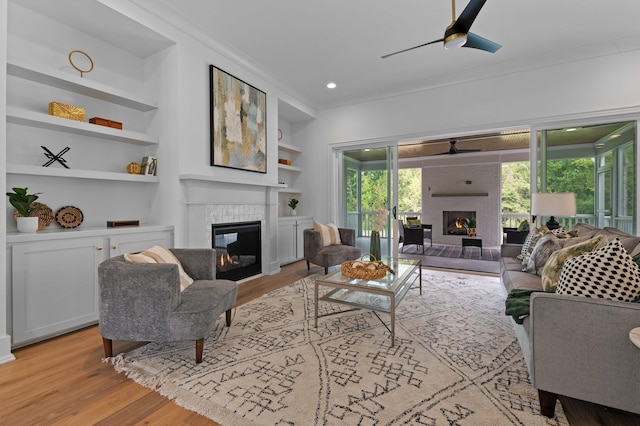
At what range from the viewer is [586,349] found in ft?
4.59

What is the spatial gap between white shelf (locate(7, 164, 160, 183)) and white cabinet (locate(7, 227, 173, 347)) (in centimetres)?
55

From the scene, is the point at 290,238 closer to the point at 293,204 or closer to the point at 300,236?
the point at 300,236

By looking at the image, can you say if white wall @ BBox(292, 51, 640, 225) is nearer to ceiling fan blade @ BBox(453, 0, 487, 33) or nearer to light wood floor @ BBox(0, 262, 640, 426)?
ceiling fan blade @ BBox(453, 0, 487, 33)

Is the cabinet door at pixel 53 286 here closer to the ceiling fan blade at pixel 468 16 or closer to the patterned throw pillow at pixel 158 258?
the patterned throw pillow at pixel 158 258

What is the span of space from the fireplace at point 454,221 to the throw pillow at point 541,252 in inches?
225

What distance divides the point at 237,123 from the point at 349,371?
3.41 metres

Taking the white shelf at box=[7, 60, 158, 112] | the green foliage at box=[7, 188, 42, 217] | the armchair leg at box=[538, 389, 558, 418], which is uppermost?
the white shelf at box=[7, 60, 158, 112]

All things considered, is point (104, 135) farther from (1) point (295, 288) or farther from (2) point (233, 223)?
(1) point (295, 288)

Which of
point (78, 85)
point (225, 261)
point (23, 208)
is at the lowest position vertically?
point (225, 261)

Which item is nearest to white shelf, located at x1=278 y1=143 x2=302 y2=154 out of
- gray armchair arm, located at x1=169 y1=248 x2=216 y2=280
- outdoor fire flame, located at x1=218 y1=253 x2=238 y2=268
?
outdoor fire flame, located at x1=218 y1=253 x2=238 y2=268

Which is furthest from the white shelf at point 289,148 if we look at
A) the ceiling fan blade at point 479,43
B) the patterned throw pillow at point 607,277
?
the patterned throw pillow at point 607,277

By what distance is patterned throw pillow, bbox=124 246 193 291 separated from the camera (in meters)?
2.19

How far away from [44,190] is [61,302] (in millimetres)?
1056

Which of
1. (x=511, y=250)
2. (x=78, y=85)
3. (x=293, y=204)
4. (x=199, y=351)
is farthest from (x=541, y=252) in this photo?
(x=78, y=85)
